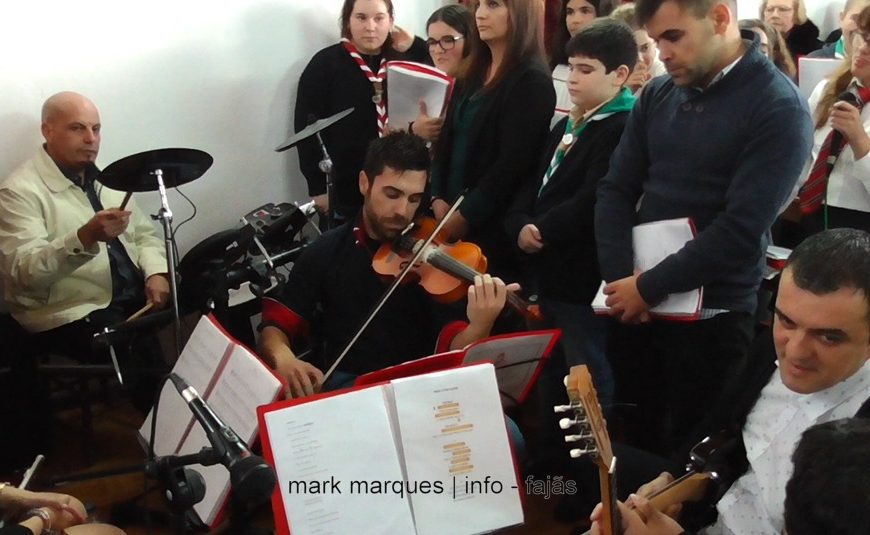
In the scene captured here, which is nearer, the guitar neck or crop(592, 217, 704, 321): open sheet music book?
the guitar neck

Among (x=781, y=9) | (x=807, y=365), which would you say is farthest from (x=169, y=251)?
(x=781, y=9)

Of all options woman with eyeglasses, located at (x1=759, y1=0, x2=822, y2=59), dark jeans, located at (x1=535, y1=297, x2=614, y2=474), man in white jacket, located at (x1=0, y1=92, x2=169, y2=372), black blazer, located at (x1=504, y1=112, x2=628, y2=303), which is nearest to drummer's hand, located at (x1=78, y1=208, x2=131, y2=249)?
man in white jacket, located at (x1=0, y1=92, x2=169, y2=372)

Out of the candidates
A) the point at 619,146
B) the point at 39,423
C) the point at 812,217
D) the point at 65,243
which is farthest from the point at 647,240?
the point at 39,423

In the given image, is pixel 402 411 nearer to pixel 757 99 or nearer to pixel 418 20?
pixel 757 99

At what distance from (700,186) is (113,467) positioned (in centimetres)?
195

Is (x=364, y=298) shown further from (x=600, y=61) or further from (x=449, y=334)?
(x=600, y=61)

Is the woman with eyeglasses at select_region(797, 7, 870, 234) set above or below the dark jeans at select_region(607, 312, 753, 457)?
above

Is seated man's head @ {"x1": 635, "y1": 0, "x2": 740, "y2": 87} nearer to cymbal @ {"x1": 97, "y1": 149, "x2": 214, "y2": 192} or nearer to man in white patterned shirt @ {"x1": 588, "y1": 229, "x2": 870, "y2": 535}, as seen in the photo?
man in white patterned shirt @ {"x1": 588, "y1": 229, "x2": 870, "y2": 535}

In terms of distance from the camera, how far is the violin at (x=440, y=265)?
6.48ft

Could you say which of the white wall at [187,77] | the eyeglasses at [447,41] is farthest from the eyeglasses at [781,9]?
the eyeglasses at [447,41]

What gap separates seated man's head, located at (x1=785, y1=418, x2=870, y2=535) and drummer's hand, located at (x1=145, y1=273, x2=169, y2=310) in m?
2.16

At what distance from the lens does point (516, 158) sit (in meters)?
2.26

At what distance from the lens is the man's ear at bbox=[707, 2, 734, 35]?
1659mm

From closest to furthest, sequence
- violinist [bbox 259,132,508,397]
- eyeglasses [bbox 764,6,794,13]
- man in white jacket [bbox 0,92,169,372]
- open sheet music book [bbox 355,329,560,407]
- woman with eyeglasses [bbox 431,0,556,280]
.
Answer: open sheet music book [bbox 355,329,560,407]
violinist [bbox 259,132,508,397]
woman with eyeglasses [bbox 431,0,556,280]
man in white jacket [bbox 0,92,169,372]
eyeglasses [bbox 764,6,794,13]
